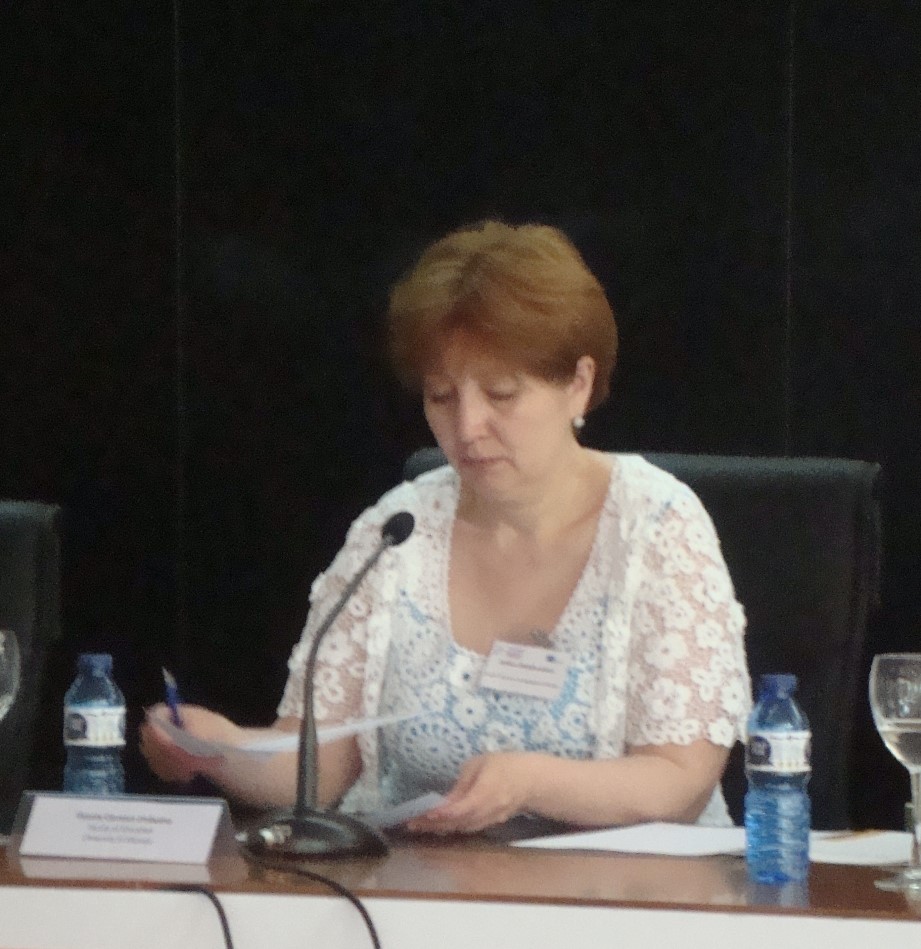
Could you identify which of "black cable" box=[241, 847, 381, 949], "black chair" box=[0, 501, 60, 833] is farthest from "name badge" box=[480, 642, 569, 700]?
"black cable" box=[241, 847, 381, 949]

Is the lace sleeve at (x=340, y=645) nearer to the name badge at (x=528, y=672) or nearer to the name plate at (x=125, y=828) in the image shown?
the name badge at (x=528, y=672)

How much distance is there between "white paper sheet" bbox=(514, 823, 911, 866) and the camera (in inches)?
60.2

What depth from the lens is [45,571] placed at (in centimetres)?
220

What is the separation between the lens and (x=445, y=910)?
124cm

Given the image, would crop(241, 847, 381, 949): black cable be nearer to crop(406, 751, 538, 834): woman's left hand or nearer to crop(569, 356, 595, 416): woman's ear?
crop(406, 751, 538, 834): woman's left hand

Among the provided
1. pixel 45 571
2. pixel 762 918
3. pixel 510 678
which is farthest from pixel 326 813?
pixel 45 571

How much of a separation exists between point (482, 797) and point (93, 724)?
0.40 metres

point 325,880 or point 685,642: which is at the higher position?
point 685,642

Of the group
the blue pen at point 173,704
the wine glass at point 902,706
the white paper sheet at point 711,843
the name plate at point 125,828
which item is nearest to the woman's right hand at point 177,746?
the blue pen at point 173,704

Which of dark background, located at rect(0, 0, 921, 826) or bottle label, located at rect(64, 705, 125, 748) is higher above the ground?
dark background, located at rect(0, 0, 921, 826)

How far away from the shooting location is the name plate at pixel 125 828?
141cm

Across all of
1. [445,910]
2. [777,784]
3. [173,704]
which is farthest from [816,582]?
[445,910]

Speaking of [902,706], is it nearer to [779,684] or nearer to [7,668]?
[779,684]

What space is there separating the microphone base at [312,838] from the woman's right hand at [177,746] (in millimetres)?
229
